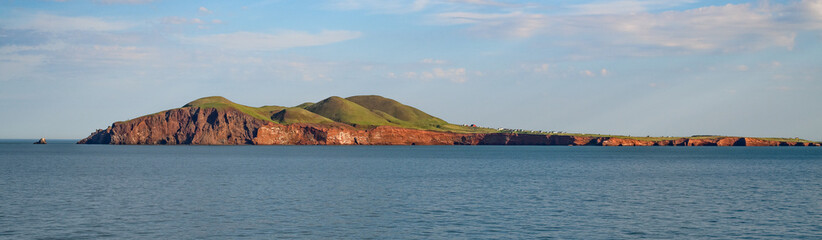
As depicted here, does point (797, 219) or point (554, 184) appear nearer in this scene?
point (797, 219)

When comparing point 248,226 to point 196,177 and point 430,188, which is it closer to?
point 430,188

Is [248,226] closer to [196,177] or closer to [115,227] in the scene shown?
[115,227]

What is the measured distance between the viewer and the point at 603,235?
3366 centimetres

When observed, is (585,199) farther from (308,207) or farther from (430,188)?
(308,207)

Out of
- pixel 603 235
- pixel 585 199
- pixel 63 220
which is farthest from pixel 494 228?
pixel 63 220

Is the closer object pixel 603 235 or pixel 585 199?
pixel 603 235

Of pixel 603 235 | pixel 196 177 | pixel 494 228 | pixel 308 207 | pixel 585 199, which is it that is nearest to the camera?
pixel 603 235

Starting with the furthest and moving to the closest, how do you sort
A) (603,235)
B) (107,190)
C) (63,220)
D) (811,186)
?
(811,186)
(107,190)
(63,220)
(603,235)

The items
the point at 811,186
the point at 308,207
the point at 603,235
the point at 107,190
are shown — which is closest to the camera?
the point at 603,235

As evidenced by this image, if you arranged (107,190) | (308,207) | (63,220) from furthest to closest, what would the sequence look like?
(107,190) → (308,207) → (63,220)

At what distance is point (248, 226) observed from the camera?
36.3 m

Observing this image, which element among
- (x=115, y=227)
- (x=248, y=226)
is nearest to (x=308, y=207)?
(x=248, y=226)

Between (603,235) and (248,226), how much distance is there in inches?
738

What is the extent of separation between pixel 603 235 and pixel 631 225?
4.22 metres
